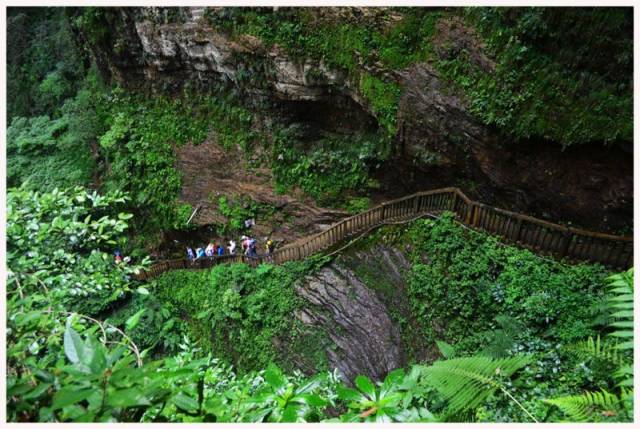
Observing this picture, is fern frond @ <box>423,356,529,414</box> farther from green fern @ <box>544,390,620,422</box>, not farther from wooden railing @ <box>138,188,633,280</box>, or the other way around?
wooden railing @ <box>138,188,633,280</box>

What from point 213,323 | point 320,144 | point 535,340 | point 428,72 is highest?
point 428,72

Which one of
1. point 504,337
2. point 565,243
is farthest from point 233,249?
point 565,243

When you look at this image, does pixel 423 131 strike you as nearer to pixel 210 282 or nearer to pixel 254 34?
pixel 254 34

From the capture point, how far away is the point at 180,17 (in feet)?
43.1

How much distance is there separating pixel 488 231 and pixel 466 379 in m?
4.50

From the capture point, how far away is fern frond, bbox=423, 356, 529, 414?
396cm

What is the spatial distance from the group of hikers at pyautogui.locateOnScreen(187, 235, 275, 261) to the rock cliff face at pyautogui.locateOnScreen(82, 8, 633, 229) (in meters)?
4.06

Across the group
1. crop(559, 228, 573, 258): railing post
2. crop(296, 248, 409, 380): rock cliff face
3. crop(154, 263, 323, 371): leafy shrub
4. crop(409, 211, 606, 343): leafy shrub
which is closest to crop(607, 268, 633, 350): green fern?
crop(409, 211, 606, 343): leafy shrub

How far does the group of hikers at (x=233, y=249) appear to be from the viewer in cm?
1216

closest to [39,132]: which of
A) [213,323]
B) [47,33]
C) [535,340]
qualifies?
[47,33]

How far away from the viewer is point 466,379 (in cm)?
409

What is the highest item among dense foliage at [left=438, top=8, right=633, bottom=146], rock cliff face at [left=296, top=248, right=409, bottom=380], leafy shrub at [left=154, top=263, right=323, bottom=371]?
dense foliage at [left=438, top=8, right=633, bottom=146]

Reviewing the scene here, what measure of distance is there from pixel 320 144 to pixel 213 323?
6169mm

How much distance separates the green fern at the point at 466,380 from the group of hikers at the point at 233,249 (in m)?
7.37
